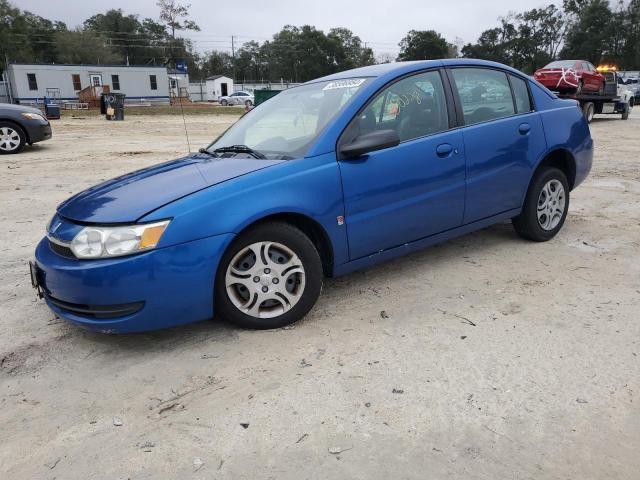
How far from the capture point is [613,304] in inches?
139

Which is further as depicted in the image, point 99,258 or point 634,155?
point 634,155

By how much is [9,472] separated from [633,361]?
303cm

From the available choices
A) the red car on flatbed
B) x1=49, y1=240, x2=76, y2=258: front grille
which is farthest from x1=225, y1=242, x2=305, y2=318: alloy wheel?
the red car on flatbed

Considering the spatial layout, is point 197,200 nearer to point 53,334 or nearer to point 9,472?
point 53,334

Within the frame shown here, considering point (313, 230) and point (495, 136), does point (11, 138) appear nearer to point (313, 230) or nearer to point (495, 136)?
point (313, 230)

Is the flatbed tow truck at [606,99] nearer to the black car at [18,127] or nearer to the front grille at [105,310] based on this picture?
the black car at [18,127]

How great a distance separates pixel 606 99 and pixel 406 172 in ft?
64.0

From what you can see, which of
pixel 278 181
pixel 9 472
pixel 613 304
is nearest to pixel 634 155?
pixel 613 304

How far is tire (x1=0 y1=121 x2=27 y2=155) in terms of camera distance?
11.7m

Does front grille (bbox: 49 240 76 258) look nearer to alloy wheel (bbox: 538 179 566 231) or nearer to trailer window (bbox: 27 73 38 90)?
alloy wheel (bbox: 538 179 566 231)

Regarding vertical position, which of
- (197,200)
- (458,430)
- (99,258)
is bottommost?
(458,430)

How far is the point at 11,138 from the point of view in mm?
11828

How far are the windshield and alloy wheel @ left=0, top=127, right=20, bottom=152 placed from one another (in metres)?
9.72

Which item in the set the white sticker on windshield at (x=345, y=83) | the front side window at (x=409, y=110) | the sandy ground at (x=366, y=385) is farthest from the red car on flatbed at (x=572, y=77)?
the white sticker on windshield at (x=345, y=83)
